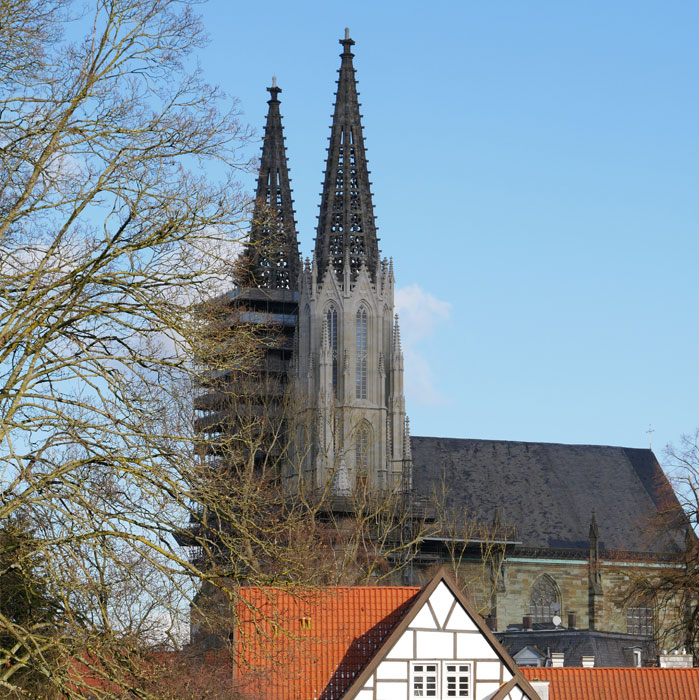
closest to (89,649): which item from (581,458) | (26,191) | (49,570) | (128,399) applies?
(49,570)

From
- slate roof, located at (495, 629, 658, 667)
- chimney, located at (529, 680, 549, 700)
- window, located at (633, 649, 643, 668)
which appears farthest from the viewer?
slate roof, located at (495, 629, 658, 667)

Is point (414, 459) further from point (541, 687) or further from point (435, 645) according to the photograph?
point (435, 645)

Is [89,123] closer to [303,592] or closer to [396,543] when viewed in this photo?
[303,592]

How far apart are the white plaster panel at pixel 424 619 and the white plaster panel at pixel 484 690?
123 cm

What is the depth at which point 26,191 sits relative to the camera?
1236 centimetres

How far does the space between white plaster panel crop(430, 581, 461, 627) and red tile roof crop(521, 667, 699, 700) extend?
11.8 ft

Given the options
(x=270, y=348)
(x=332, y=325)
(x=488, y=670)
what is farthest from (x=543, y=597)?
(x=488, y=670)

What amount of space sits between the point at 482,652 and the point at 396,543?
115ft

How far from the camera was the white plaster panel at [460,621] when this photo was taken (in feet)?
83.9

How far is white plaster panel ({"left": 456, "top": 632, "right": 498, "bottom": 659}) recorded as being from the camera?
2550 cm

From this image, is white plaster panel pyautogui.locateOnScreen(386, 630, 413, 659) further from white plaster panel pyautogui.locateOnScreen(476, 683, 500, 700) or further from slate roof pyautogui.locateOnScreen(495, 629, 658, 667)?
slate roof pyautogui.locateOnScreen(495, 629, 658, 667)

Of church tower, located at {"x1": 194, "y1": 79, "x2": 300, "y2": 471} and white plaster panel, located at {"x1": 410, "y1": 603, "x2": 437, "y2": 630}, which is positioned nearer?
white plaster panel, located at {"x1": 410, "y1": 603, "x2": 437, "y2": 630}

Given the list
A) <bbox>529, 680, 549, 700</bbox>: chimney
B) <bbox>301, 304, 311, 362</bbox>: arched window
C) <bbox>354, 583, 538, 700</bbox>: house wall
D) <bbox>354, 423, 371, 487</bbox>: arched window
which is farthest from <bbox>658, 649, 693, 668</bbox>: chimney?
<bbox>301, 304, 311, 362</bbox>: arched window

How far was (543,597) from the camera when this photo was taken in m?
70.6
